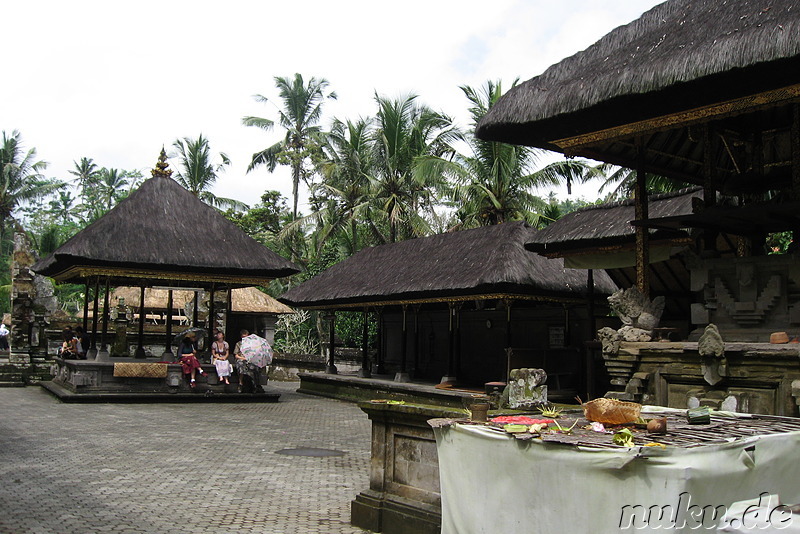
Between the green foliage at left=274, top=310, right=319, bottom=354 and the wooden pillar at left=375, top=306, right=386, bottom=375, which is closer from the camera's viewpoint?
the wooden pillar at left=375, top=306, right=386, bottom=375

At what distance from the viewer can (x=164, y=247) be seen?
792 inches

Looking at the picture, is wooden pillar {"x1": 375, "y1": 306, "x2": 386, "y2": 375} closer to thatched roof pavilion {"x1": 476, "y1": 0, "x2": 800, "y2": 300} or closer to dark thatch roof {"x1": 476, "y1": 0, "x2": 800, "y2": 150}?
thatched roof pavilion {"x1": 476, "y1": 0, "x2": 800, "y2": 300}

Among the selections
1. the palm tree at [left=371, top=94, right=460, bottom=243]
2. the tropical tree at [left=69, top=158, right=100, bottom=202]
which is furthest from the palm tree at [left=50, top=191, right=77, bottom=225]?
the palm tree at [left=371, top=94, right=460, bottom=243]

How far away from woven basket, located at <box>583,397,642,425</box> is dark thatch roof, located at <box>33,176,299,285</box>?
51.7 ft

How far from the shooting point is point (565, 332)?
61.4ft

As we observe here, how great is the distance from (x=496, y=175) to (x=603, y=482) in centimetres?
2191

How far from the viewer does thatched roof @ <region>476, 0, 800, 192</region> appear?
27.9ft

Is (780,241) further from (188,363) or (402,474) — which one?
(402,474)

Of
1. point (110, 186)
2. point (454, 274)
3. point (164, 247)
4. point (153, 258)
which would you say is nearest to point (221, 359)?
point (153, 258)

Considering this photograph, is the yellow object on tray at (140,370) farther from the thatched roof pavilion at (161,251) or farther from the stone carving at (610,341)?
the stone carving at (610,341)

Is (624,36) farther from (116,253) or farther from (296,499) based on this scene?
(116,253)

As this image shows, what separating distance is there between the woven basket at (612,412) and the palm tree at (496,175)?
20.6 meters

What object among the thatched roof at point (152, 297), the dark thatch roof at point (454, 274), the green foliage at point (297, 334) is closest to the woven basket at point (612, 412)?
the dark thatch roof at point (454, 274)

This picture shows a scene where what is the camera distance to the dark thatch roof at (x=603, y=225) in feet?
46.6
